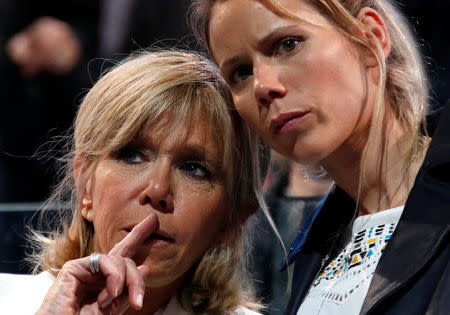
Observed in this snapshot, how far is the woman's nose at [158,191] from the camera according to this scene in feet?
5.75

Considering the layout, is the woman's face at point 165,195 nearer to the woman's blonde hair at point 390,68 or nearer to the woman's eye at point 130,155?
the woman's eye at point 130,155

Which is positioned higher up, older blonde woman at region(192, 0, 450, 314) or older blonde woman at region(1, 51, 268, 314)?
older blonde woman at region(192, 0, 450, 314)

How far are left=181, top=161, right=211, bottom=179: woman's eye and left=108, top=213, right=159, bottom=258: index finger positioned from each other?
161 mm

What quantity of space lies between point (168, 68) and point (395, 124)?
0.57 meters

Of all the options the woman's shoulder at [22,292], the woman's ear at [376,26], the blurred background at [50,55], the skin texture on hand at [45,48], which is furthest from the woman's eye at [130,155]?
the skin texture on hand at [45,48]

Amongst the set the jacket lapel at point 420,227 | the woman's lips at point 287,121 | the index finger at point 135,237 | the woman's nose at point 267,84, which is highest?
the woman's nose at point 267,84

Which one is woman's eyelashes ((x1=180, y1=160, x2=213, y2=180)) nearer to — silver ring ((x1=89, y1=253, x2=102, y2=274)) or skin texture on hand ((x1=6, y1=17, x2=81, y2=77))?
silver ring ((x1=89, y1=253, x2=102, y2=274))

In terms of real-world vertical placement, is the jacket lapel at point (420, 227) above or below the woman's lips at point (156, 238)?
above

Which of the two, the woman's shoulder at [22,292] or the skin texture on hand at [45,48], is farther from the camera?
the skin texture on hand at [45,48]

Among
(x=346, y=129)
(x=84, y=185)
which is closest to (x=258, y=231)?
(x=84, y=185)

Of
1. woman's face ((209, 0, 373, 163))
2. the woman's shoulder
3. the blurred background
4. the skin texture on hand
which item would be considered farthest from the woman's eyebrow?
the skin texture on hand

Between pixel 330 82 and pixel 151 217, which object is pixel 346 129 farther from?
pixel 151 217

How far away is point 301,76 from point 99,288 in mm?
602

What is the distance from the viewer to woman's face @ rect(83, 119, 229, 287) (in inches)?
69.3
